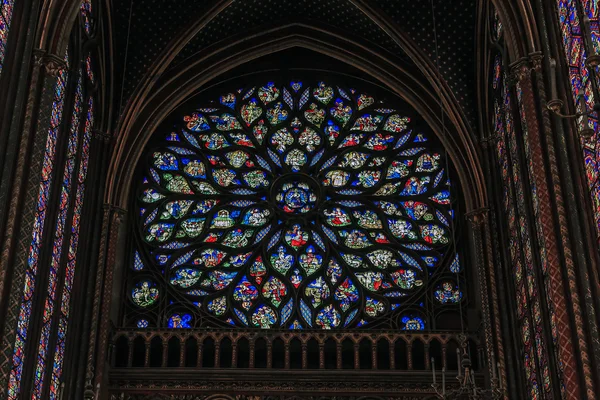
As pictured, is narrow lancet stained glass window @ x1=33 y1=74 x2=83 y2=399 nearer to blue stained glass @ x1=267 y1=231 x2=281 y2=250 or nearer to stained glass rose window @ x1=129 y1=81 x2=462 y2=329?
stained glass rose window @ x1=129 y1=81 x2=462 y2=329

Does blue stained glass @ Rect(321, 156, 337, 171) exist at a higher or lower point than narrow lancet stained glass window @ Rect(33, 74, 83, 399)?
higher

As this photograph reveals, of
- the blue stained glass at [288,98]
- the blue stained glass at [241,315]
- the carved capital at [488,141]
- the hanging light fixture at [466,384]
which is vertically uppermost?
the blue stained glass at [288,98]

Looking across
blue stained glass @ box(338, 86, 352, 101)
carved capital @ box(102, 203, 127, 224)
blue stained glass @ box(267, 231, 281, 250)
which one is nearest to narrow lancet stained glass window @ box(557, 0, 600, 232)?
blue stained glass @ box(267, 231, 281, 250)

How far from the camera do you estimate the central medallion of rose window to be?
2127 cm

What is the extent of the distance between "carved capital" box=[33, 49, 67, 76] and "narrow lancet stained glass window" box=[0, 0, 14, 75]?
661 mm

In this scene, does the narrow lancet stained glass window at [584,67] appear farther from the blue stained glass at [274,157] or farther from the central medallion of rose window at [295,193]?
the blue stained glass at [274,157]

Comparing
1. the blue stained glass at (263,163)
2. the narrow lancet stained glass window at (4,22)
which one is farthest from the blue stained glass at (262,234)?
the narrow lancet stained glass window at (4,22)

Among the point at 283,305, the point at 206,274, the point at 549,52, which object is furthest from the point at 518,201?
the point at 206,274

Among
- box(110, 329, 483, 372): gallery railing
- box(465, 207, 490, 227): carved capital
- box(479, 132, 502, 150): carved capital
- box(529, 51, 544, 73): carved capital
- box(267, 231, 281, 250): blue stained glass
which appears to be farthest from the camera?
box(267, 231, 281, 250): blue stained glass

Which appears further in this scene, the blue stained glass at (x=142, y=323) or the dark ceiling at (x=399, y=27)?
the dark ceiling at (x=399, y=27)

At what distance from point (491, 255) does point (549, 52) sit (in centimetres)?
479

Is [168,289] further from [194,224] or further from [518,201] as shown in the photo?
[518,201]

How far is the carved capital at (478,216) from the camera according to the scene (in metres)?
19.7

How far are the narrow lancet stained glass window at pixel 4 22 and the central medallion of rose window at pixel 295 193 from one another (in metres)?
7.97
